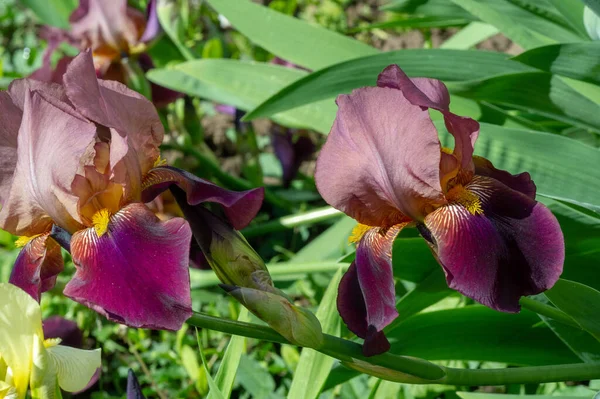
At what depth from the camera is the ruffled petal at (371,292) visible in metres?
0.71

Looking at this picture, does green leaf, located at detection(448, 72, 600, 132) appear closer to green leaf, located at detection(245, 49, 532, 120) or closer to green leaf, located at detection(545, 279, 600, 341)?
green leaf, located at detection(245, 49, 532, 120)

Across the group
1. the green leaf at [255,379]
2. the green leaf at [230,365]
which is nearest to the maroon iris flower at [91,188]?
the green leaf at [230,365]

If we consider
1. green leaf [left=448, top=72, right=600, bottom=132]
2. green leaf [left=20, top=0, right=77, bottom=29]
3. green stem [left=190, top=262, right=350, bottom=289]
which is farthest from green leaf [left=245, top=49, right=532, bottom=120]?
green leaf [left=20, top=0, right=77, bottom=29]

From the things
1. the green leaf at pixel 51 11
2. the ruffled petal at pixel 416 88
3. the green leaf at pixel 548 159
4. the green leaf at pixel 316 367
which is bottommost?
the green leaf at pixel 51 11

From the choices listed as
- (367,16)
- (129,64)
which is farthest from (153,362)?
(367,16)

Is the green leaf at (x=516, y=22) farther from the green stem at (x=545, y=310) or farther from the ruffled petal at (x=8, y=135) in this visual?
the ruffled petal at (x=8, y=135)

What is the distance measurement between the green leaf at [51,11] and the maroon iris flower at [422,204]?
191 centimetres

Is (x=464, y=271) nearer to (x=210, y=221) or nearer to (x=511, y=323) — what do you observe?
(x=210, y=221)

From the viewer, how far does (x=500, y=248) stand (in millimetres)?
717

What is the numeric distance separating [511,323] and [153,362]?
0.97 metres

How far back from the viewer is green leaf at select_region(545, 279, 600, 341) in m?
0.80

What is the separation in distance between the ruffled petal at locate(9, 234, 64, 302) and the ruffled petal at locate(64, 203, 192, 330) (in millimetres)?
61

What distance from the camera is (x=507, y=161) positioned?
1117 millimetres

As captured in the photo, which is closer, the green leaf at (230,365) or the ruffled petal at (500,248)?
the ruffled petal at (500,248)
